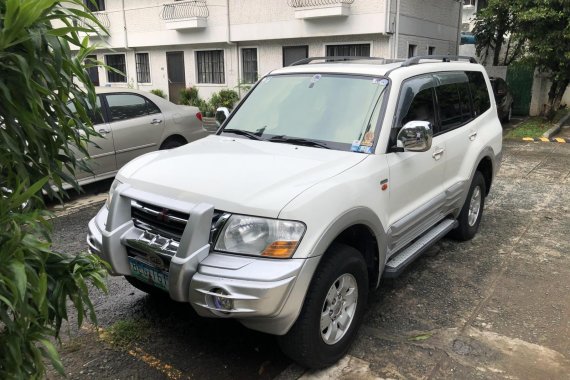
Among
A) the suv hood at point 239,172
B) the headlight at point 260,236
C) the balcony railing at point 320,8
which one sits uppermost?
the balcony railing at point 320,8

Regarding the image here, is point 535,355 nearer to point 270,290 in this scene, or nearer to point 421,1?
point 270,290

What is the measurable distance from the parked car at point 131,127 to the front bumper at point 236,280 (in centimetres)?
441

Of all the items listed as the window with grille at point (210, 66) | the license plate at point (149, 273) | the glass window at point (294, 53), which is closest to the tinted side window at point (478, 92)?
the license plate at point (149, 273)

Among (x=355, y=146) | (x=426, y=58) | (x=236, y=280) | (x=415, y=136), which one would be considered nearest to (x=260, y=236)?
(x=236, y=280)

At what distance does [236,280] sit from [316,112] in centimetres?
170

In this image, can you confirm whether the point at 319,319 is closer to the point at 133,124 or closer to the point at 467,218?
the point at 467,218

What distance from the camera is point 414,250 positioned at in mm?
3877

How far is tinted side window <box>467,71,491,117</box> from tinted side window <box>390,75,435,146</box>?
1.03 m

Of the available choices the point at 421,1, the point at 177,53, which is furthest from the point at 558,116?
the point at 177,53

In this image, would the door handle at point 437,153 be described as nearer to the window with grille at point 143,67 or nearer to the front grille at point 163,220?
the front grille at point 163,220

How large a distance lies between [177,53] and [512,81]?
12.3 metres

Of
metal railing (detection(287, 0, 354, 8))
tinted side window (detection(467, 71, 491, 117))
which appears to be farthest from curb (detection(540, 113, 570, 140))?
tinted side window (detection(467, 71, 491, 117))

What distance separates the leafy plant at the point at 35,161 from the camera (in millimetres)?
1515

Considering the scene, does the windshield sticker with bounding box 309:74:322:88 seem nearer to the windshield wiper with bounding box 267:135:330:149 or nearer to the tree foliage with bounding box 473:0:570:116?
the windshield wiper with bounding box 267:135:330:149
